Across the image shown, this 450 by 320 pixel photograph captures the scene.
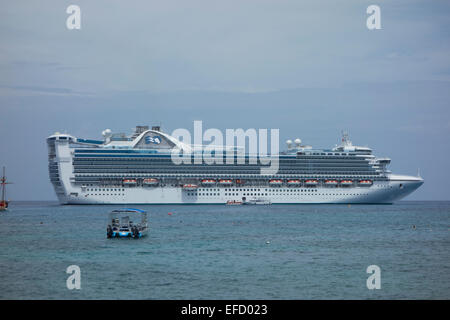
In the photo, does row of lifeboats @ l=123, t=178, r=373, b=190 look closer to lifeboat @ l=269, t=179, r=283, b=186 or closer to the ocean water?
lifeboat @ l=269, t=179, r=283, b=186

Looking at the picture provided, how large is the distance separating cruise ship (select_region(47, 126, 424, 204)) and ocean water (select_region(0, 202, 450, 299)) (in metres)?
40.9

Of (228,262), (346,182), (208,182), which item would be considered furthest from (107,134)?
(228,262)

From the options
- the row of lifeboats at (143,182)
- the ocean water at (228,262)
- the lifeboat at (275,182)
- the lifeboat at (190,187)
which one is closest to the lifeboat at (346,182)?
the lifeboat at (275,182)

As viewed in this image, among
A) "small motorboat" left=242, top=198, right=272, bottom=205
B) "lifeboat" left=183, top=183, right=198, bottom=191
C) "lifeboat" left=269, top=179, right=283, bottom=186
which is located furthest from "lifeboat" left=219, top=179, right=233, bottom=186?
"lifeboat" left=269, top=179, right=283, bottom=186

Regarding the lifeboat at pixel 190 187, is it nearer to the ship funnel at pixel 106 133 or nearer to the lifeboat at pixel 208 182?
the lifeboat at pixel 208 182

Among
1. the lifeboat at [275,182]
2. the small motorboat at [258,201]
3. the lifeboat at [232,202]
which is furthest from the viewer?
the lifeboat at [275,182]

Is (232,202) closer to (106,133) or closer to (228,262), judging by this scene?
(106,133)

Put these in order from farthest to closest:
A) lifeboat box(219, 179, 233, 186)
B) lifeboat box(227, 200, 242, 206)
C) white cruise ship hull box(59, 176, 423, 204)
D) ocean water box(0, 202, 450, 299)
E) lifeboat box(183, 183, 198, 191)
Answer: lifeboat box(219, 179, 233, 186), lifeboat box(227, 200, 242, 206), lifeboat box(183, 183, 198, 191), white cruise ship hull box(59, 176, 423, 204), ocean water box(0, 202, 450, 299)

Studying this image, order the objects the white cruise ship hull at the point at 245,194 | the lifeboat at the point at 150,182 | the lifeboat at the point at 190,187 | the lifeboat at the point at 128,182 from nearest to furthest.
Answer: the white cruise ship hull at the point at 245,194, the lifeboat at the point at 128,182, the lifeboat at the point at 150,182, the lifeboat at the point at 190,187

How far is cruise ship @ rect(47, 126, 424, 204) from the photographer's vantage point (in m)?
95.8

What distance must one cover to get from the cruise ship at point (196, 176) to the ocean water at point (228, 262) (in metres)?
40.9

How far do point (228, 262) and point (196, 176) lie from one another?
65.0 meters

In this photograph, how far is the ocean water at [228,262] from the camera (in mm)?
26141
